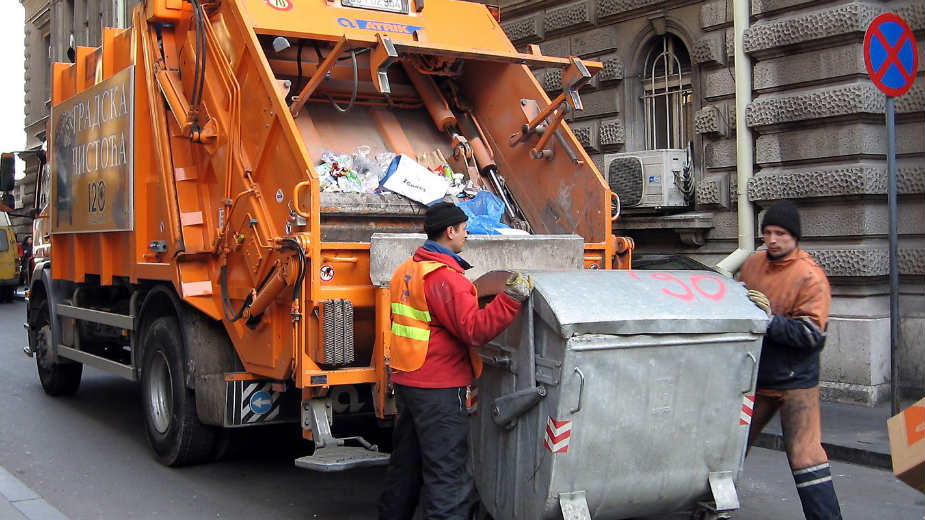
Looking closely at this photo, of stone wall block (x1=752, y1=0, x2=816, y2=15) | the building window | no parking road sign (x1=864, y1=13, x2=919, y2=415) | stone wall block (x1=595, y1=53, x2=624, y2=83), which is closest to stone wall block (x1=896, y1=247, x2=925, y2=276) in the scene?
no parking road sign (x1=864, y1=13, x2=919, y2=415)

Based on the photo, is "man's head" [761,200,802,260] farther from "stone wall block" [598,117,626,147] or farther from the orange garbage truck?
→ "stone wall block" [598,117,626,147]

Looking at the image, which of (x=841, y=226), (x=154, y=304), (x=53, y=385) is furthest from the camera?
(x=53, y=385)

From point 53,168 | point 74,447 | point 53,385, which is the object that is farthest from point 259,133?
point 53,385

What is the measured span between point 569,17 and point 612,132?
141 cm

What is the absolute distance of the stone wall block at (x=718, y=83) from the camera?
28.6ft

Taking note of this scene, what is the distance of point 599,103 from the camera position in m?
10.0

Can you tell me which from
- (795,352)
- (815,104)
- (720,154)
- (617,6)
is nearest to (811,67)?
(815,104)

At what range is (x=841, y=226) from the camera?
25.7 ft

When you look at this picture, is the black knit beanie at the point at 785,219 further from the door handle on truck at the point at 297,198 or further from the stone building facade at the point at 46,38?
the stone building facade at the point at 46,38

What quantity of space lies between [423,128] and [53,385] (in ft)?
14.5

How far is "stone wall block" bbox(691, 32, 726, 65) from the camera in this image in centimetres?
877

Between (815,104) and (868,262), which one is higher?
(815,104)

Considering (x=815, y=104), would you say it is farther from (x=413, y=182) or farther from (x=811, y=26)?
(x=413, y=182)

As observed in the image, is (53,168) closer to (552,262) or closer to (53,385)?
(53,385)
